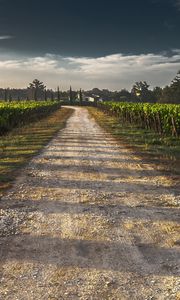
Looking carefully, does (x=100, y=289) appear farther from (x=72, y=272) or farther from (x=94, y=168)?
(x=94, y=168)

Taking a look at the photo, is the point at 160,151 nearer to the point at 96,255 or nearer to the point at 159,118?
the point at 159,118

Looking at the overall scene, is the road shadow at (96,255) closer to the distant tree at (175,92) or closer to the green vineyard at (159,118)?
the green vineyard at (159,118)

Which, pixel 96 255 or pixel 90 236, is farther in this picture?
pixel 90 236

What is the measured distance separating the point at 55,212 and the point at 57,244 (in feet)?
6.40

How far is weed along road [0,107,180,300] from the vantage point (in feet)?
18.6

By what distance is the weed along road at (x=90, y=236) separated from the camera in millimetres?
5684

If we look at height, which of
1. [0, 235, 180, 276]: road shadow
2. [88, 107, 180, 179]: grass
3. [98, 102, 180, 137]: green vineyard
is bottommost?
[0, 235, 180, 276]: road shadow

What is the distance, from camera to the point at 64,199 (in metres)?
10.2

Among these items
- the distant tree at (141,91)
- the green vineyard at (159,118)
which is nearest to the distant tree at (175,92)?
the distant tree at (141,91)

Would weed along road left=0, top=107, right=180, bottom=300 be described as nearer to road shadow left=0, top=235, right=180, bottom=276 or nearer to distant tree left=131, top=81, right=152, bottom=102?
road shadow left=0, top=235, right=180, bottom=276

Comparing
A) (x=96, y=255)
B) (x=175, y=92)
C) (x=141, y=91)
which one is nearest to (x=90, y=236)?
(x=96, y=255)

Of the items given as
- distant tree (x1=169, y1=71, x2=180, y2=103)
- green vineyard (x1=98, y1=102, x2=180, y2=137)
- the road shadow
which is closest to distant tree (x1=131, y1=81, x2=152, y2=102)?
distant tree (x1=169, y1=71, x2=180, y2=103)

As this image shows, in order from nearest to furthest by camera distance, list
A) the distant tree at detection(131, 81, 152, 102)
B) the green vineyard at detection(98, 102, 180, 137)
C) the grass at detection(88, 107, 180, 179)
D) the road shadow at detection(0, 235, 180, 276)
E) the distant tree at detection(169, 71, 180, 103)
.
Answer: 1. the road shadow at detection(0, 235, 180, 276)
2. the grass at detection(88, 107, 180, 179)
3. the green vineyard at detection(98, 102, 180, 137)
4. the distant tree at detection(169, 71, 180, 103)
5. the distant tree at detection(131, 81, 152, 102)

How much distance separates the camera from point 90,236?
7602 millimetres
